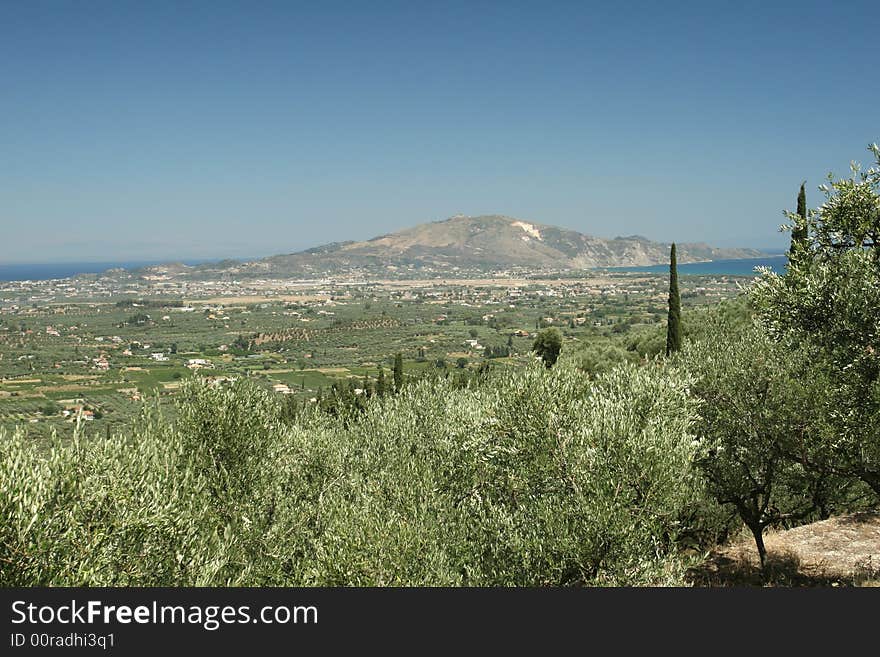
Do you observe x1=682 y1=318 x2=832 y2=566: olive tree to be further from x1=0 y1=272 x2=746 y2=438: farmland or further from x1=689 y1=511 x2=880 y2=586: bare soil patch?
x1=0 y1=272 x2=746 y2=438: farmland

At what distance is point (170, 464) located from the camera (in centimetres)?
1575

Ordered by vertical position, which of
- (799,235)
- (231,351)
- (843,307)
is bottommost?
(231,351)

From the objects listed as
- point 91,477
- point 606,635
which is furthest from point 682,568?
point 91,477

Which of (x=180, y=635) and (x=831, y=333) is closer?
(x=180, y=635)

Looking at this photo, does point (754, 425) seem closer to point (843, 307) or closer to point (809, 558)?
point (843, 307)

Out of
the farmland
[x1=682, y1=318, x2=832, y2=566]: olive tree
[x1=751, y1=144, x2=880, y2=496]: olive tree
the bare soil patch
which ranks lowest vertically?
the farmland

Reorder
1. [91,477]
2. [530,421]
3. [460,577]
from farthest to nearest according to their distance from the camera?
[530,421], [460,577], [91,477]

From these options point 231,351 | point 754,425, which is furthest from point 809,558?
point 231,351

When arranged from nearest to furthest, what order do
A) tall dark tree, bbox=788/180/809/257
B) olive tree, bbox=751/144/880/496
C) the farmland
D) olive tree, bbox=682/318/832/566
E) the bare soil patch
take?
olive tree, bbox=751/144/880/496
tall dark tree, bbox=788/180/809/257
olive tree, bbox=682/318/832/566
the bare soil patch
the farmland

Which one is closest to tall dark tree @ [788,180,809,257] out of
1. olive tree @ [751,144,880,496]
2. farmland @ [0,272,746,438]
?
olive tree @ [751,144,880,496]

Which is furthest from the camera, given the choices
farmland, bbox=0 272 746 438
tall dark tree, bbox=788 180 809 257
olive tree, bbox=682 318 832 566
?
farmland, bbox=0 272 746 438

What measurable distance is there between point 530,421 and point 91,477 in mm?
10533

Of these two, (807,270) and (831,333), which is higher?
(807,270)

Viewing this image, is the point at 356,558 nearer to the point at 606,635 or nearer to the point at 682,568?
the point at 606,635
